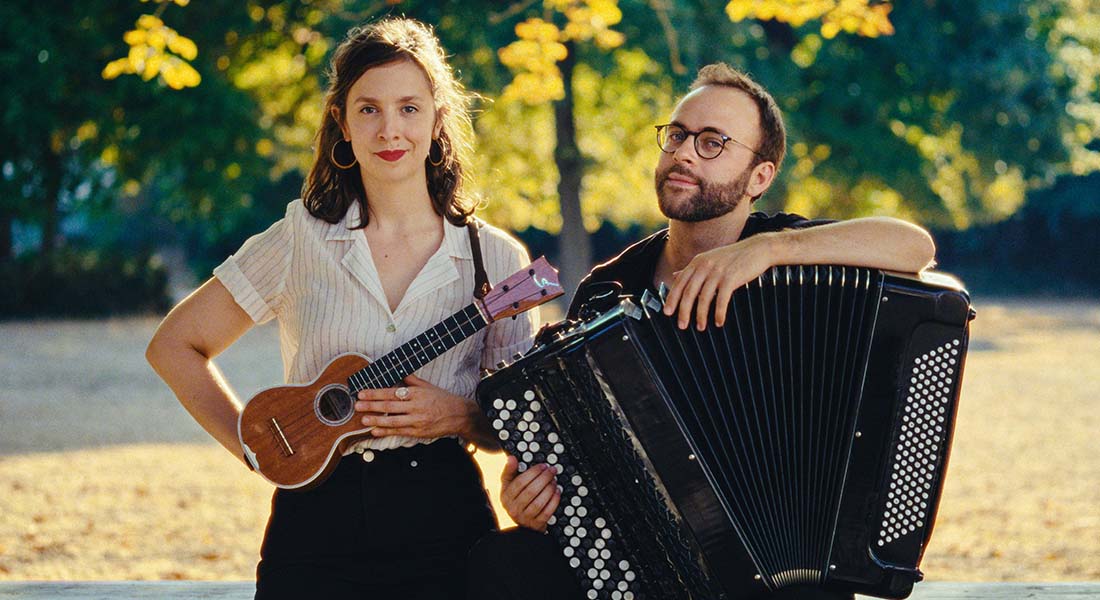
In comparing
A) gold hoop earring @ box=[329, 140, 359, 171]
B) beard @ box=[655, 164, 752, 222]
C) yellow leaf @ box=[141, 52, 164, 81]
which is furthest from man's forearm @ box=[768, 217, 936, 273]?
yellow leaf @ box=[141, 52, 164, 81]

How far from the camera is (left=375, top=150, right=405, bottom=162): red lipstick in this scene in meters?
2.88

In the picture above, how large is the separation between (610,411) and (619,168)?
14.1 m

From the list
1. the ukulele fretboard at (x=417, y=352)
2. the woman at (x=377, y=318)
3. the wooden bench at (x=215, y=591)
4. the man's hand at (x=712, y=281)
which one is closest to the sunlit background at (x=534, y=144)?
the wooden bench at (x=215, y=591)

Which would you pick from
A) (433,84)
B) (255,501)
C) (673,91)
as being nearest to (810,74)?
(673,91)

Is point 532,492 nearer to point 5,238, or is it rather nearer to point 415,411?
point 415,411

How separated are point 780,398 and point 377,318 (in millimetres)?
973

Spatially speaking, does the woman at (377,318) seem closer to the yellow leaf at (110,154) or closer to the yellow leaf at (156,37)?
the yellow leaf at (156,37)

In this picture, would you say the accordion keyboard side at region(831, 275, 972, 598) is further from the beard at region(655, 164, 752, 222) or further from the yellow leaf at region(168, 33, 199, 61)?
the yellow leaf at region(168, 33, 199, 61)

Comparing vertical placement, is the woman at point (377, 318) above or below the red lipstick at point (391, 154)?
below

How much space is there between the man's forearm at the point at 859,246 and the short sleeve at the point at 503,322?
0.67m

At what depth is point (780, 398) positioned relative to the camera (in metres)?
2.65

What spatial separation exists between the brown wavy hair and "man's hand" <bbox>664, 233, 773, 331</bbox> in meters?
0.70

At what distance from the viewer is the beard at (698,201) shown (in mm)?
3088

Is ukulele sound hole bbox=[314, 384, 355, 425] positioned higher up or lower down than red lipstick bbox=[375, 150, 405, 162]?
lower down
